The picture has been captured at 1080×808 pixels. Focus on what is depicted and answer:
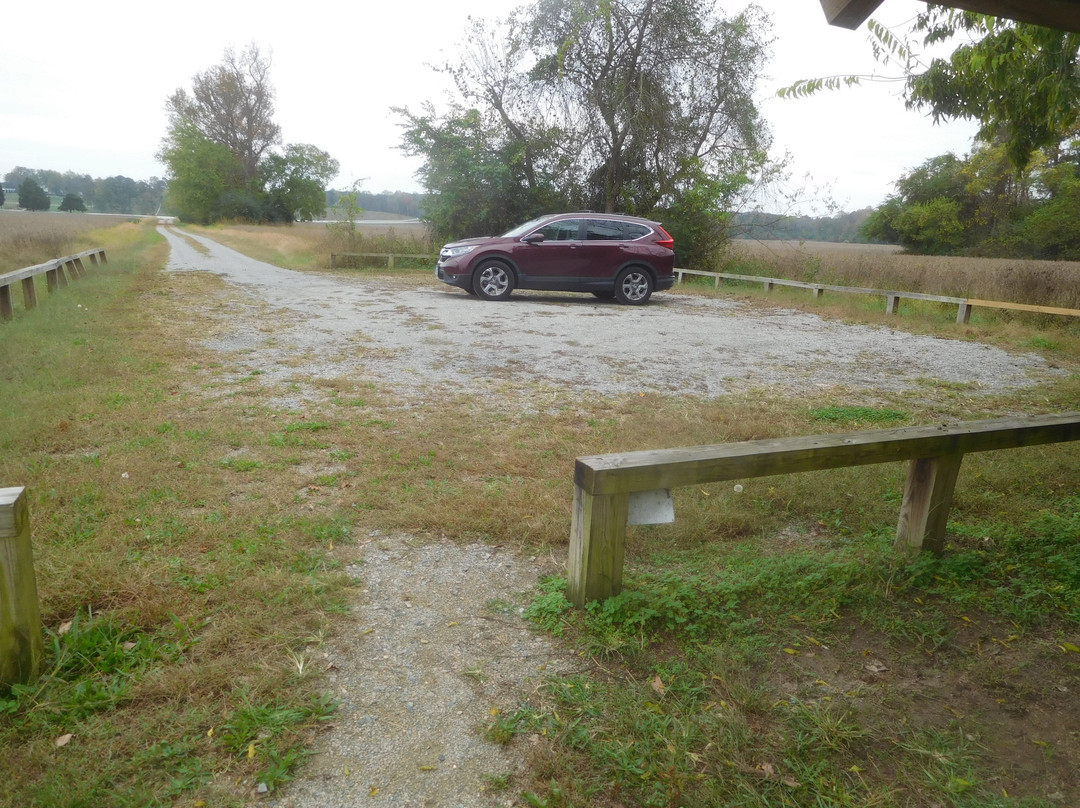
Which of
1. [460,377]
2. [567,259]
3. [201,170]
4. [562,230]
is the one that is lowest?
[460,377]

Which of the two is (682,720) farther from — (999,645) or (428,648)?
(999,645)

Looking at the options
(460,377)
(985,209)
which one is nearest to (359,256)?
(460,377)

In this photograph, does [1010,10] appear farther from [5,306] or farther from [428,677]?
[5,306]

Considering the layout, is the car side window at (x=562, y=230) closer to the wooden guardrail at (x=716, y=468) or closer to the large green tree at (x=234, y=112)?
the wooden guardrail at (x=716, y=468)

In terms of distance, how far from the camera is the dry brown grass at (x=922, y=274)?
43.1 feet

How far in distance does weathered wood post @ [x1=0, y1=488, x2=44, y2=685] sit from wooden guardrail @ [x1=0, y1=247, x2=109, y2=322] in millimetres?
8706

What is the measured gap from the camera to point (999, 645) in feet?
9.33

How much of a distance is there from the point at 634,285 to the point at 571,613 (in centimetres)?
1197

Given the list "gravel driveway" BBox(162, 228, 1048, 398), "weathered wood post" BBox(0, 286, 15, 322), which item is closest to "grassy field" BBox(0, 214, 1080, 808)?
"gravel driveway" BBox(162, 228, 1048, 398)

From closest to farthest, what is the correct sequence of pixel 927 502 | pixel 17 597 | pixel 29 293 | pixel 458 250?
pixel 17 597
pixel 927 502
pixel 29 293
pixel 458 250

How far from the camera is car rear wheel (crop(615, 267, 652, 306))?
14.3 meters

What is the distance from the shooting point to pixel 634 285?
14.4 meters

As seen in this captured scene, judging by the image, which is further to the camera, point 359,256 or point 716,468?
point 359,256

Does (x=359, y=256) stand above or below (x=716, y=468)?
below
